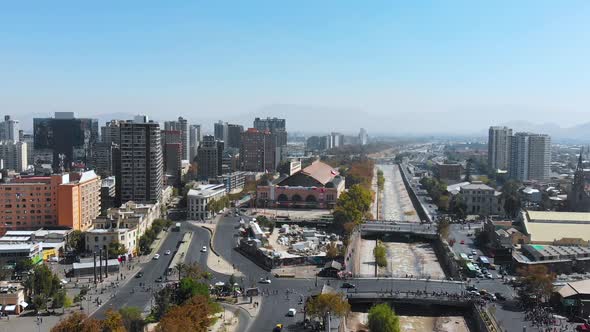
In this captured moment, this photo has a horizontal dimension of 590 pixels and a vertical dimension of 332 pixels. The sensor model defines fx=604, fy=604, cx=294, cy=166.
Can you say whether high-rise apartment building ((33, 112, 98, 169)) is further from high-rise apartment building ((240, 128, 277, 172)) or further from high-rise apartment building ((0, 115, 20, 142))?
high-rise apartment building ((0, 115, 20, 142))

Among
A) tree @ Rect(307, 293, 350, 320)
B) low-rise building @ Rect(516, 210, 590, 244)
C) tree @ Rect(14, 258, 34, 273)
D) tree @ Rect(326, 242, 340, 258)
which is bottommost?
tree @ Rect(14, 258, 34, 273)

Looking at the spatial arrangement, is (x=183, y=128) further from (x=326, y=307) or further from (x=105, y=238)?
(x=326, y=307)

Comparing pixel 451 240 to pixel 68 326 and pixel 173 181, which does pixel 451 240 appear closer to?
pixel 68 326

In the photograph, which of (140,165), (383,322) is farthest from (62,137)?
(383,322)

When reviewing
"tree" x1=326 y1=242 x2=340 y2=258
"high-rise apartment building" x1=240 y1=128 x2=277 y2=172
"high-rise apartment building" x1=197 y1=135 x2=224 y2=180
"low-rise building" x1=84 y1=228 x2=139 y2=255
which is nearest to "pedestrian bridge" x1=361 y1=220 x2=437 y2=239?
"tree" x1=326 y1=242 x2=340 y2=258

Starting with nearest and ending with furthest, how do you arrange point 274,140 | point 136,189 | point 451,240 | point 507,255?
1. point 507,255
2. point 451,240
3. point 136,189
4. point 274,140

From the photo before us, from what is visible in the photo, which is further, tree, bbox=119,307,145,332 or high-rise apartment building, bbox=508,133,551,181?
high-rise apartment building, bbox=508,133,551,181

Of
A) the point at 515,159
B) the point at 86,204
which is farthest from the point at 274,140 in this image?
the point at 86,204
